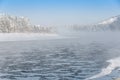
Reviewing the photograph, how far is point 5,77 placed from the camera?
28406 mm

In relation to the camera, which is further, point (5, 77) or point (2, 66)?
point (2, 66)

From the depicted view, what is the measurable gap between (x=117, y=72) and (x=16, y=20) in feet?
417

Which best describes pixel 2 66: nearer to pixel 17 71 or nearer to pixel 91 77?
pixel 17 71

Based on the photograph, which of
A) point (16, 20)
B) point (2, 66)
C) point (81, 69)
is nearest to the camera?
point (81, 69)

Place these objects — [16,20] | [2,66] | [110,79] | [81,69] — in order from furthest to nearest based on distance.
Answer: [16,20]
[2,66]
[81,69]
[110,79]

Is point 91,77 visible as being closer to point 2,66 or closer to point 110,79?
point 110,79

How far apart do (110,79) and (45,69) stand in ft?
29.3

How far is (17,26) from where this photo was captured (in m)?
146

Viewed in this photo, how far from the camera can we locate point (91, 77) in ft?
90.8

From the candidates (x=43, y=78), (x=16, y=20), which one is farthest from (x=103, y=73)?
(x=16, y=20)

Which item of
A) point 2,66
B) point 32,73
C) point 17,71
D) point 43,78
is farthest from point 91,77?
point 2,66

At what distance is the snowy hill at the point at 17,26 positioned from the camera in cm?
13239

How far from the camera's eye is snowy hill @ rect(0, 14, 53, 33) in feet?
434

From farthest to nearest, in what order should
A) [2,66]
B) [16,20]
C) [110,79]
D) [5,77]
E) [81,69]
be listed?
[16,20] → [2,66] → [81,69] → [5,77] → [110,79]
